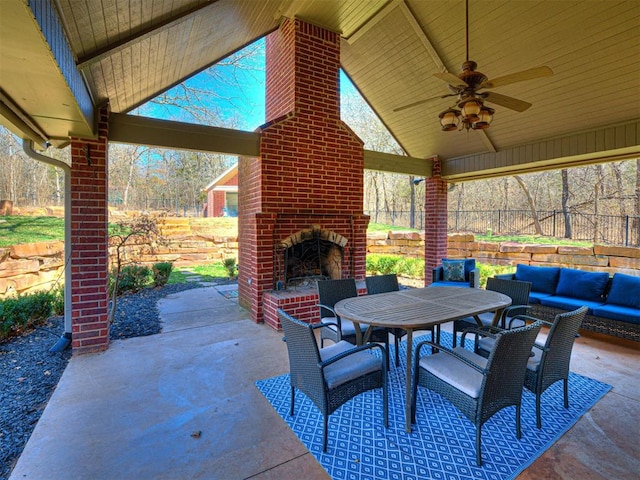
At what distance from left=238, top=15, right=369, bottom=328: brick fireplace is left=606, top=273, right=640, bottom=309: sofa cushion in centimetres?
343

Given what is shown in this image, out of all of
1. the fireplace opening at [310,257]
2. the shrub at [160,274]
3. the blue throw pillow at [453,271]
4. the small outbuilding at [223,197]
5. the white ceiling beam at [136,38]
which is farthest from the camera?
the small outbuilding at [223,197]

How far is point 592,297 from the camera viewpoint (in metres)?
4.47

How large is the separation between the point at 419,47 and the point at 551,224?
24.7 ft

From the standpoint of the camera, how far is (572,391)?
9.12 ft

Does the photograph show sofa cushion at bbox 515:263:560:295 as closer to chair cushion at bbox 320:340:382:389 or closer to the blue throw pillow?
the blue throw pillow

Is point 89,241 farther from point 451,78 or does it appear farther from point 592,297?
point 592,297

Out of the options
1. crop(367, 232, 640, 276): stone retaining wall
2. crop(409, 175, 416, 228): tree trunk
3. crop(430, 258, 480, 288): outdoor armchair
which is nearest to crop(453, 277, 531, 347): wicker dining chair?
crop(430, 258, 480, 288): outdoor armchair

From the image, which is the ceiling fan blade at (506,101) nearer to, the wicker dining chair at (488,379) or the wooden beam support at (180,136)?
the wicker dining chair at (488,379)

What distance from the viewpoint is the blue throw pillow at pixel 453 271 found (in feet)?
18.6

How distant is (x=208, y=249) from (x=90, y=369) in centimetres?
752

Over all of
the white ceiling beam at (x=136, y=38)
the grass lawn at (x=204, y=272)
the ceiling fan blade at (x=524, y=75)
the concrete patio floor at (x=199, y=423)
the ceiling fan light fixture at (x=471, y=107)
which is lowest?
the concrete patio floor at (x=199, y=423)

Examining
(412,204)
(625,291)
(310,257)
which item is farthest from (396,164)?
(412,204)

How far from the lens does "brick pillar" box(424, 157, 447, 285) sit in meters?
6.75

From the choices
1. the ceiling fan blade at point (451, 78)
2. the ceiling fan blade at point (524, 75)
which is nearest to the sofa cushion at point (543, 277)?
the ceiling fan blade at point (524, 75)
